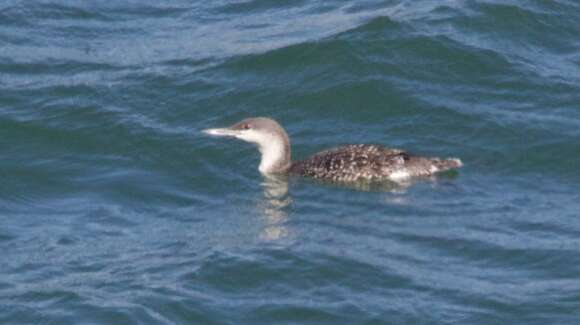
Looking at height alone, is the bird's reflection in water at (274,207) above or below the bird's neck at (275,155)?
below

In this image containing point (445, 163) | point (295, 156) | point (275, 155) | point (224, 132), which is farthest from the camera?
point (295, 156)

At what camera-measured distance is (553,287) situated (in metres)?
15.3

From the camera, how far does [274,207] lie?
17719 mm

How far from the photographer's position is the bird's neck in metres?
19.0

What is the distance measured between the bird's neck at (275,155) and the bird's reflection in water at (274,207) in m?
0.18

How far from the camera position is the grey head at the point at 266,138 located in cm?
1909

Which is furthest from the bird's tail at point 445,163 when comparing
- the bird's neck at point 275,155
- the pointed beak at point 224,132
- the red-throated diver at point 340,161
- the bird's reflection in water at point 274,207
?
the pointed beak at point 224,132

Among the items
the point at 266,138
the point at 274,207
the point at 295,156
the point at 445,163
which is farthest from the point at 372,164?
the point at 295,156

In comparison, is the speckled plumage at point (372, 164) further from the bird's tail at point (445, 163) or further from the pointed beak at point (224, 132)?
the pointed beak at point (224, 132)

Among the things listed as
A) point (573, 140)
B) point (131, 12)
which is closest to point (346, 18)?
point (131, 12)

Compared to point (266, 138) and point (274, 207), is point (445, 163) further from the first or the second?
point (266, 138)

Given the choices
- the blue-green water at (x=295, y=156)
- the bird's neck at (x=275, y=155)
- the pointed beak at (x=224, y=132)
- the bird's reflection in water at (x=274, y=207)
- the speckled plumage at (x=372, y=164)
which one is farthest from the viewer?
the pointed beak at (x=224, y=132)

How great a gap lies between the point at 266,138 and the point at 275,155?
0.83 ft

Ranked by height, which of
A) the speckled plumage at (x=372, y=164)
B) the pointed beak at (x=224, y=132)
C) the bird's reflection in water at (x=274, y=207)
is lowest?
the bird's reflection in water at (x=274, y=207)
